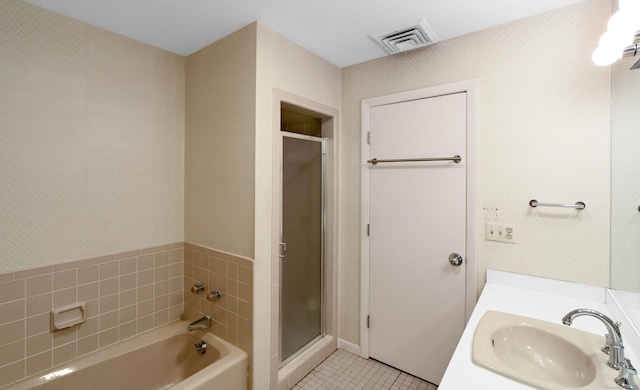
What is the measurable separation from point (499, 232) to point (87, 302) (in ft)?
8.20

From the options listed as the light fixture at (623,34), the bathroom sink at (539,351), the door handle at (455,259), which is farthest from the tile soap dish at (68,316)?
the light fixture at (623,34)

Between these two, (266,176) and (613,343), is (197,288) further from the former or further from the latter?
(613,343)

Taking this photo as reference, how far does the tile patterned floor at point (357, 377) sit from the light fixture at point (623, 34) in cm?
208

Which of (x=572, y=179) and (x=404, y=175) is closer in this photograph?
(x=572, y=179)

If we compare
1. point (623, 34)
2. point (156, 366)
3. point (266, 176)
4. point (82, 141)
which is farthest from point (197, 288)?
point (623, 34)

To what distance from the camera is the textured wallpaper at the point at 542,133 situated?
1.45 m

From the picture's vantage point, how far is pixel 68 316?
163 centimetres

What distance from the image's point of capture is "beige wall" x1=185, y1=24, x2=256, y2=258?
173cm

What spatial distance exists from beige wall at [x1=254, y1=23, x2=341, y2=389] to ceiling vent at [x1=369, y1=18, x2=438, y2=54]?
587mm

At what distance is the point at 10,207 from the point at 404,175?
89.1 inches

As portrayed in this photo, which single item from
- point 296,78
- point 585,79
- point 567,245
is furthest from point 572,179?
point 296,78

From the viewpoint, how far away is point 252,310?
1708 millimetres

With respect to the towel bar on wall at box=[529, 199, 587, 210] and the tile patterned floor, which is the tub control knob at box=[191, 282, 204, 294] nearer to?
the tile patterned floor

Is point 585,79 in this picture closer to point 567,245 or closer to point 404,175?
point 567,245
